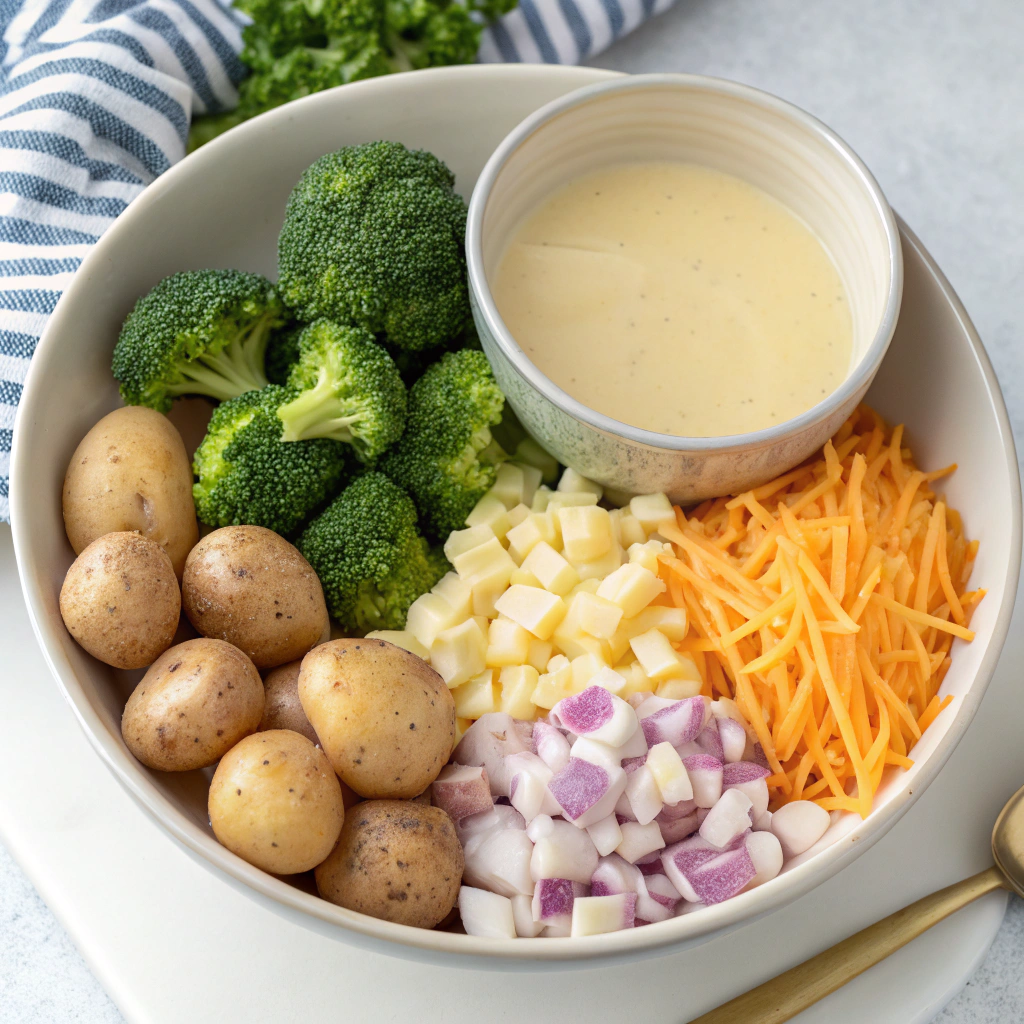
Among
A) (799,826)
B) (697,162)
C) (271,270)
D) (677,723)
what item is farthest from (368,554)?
(697,162)

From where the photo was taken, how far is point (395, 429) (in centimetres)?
176

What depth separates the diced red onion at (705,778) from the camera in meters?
1.51

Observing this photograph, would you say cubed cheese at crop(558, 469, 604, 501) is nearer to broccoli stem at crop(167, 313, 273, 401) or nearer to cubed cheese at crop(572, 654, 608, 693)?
cubed cheese at crop(572, 654, 608, 693)

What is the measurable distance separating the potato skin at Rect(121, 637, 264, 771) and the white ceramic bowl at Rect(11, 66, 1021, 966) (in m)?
0.05

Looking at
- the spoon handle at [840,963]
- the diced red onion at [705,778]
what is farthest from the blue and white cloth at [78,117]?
the spoon handle at [840,963]

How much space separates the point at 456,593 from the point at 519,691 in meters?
0.21

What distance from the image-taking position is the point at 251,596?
5.02ft

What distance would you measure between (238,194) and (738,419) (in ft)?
3.38

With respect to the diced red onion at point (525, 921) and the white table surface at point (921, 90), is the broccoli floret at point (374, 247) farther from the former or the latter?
the diced red onion at point (525, 921)

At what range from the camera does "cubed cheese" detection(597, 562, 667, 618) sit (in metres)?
1.65

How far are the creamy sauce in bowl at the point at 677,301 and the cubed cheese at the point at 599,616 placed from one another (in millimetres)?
318

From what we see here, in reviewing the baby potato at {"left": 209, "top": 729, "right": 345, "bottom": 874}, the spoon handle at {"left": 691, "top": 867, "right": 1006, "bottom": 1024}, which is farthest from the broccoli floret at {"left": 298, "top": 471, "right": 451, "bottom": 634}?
the spoon handle at {"left": 691, "top": 867, "right": 1006, "bottom": 1024}

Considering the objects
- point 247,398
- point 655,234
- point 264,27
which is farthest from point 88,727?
point 264,27

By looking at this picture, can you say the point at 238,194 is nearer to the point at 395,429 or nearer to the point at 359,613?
the point at 395,429
